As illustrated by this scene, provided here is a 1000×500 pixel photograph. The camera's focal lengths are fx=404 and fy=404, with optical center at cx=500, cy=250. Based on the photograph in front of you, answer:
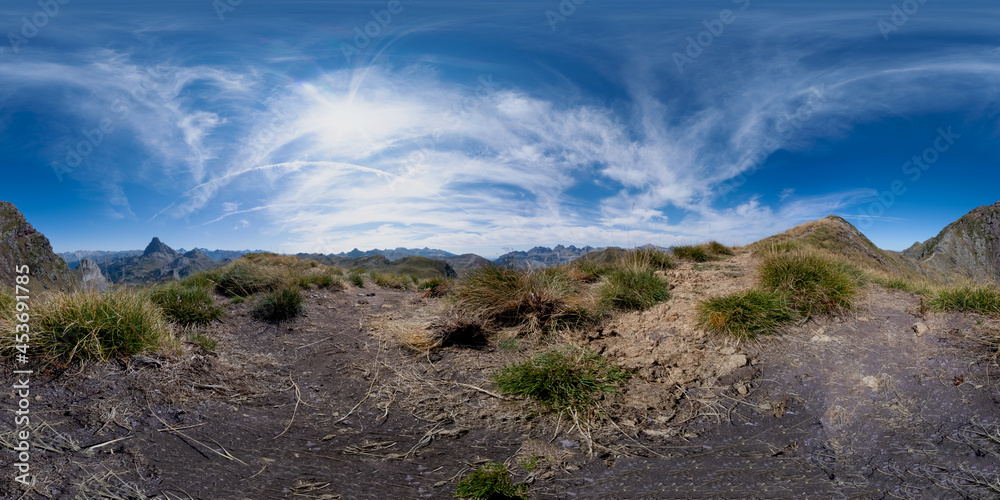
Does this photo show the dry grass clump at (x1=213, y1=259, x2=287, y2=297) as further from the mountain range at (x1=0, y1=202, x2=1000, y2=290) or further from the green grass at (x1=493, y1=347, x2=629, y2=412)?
the green grass at (x1=493, y1=347, x2=629, y2=412)

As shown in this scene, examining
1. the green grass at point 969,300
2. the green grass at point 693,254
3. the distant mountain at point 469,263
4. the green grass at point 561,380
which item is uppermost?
the green grass at point 693,254

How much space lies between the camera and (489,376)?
475 cm

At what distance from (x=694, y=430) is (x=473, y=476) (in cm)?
202

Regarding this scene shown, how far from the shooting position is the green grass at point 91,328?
373 cm

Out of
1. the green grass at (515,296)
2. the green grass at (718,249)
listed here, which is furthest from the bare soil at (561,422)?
→ the green grass at (718,249)

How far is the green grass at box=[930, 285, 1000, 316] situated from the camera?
4.89 metres

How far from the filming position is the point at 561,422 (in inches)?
142

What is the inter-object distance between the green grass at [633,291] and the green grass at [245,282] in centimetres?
670

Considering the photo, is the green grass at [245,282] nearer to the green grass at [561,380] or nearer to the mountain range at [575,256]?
the mountain range at [575,256]

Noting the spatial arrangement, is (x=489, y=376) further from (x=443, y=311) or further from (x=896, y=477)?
(x=896, y=477)

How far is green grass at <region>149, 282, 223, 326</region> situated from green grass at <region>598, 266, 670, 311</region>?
6.26 metres

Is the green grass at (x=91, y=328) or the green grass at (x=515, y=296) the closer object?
the green grass at (x=91, y=328)

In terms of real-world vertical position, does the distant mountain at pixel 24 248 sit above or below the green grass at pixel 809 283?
above

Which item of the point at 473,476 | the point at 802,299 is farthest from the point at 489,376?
the point at 802,299
